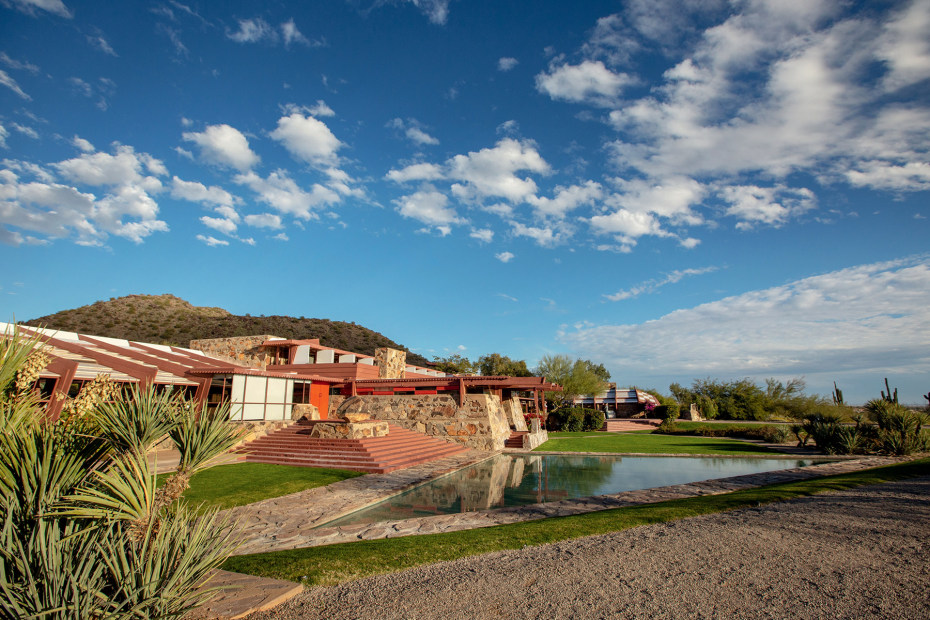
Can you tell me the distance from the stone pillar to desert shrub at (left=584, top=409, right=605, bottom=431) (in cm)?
1325

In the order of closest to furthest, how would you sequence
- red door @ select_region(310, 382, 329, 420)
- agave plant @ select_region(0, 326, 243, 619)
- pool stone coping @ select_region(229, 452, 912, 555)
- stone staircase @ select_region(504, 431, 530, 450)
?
1. agave plant @ select_region(0, 326, 243, 619)
2. pool stone coping @ select_region(229, 452, 912, 555)
3. stone staircase @ select_region(504, 431, 530, 450)
4. red door @ select_region(310, 382, 329, 420)

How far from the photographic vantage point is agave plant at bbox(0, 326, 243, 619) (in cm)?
269

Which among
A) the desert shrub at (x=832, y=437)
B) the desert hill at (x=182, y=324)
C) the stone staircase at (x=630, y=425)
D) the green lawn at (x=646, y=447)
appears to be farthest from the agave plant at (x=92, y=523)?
the desert hill at (x=182, y=324)

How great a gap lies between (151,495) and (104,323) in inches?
2247

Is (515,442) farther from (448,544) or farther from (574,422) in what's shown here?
(448,544)

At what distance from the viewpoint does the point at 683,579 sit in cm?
438

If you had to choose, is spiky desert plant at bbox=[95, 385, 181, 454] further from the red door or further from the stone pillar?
the stone pillar

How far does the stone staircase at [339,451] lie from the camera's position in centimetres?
1408

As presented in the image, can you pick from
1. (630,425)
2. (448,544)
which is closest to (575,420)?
(630,425)

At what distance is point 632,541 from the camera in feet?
18.6

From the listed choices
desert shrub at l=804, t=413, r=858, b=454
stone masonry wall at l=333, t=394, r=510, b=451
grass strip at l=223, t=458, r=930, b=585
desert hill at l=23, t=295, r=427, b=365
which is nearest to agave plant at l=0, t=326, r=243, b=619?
grass strip at l=223, t=458, r=930, b=585

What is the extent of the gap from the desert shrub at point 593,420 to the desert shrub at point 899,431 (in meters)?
16.7

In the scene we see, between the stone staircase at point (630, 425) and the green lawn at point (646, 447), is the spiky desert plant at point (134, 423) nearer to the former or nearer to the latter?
the green lawn at point (646, 447)

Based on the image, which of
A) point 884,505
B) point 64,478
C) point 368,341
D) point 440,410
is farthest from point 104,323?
point 884,505
